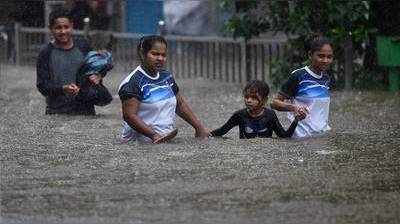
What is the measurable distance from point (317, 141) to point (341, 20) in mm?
7040

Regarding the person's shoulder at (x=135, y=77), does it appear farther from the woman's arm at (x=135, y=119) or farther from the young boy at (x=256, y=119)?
the young boy at (x=256, y=119)

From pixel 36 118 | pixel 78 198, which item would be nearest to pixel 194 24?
pixel 36 118

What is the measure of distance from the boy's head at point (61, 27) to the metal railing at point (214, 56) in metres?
6.07

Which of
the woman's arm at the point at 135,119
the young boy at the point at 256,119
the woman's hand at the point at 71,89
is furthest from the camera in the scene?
the woman's hand at the point at 71,89

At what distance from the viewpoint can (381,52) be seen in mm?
14961

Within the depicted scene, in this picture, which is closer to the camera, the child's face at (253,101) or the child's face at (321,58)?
the child's face at (253,101)

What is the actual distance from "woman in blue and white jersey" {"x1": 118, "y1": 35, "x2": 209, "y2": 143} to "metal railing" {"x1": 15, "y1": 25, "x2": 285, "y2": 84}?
814 centimetres

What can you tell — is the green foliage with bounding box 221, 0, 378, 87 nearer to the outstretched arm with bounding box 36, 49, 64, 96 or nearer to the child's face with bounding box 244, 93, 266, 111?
the outstretched arm with bounding box 36, 49, 64, 96

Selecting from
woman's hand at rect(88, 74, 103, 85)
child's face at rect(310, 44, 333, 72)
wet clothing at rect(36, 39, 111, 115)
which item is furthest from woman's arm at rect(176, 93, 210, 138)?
wet clothing at rect(36, 39, 111, 115)

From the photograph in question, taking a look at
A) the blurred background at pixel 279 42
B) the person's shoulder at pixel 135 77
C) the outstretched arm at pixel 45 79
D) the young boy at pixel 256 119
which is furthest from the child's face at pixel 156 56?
the blurred background at pixel 279 42

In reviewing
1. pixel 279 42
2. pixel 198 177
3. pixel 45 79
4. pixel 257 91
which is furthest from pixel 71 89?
pixel 279 42

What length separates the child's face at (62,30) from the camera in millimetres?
10641

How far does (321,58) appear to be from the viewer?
872cm

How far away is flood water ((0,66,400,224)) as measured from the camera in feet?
19.0
